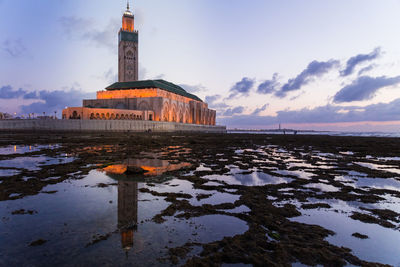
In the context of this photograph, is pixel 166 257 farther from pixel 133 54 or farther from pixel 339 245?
pixel 133 54

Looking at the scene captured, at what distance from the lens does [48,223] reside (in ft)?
14.1

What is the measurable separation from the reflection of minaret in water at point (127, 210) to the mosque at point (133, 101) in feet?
235

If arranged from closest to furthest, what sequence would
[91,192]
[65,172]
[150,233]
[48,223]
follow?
[150,233] < [48,223] < [91,192] < [65,172]

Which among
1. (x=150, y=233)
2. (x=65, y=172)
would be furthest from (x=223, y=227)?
(x=65, y=172)

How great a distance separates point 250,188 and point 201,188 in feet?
5.25

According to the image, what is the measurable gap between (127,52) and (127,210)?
12526 centimetres

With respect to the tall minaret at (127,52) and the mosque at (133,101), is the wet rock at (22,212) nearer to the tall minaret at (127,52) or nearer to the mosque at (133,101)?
the mosque at (133,101)

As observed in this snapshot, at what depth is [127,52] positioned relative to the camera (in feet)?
382

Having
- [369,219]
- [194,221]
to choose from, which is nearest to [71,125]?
[194,221]

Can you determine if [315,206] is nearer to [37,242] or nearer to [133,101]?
[37,242]

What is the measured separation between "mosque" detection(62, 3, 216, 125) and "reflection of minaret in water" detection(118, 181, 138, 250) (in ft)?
235

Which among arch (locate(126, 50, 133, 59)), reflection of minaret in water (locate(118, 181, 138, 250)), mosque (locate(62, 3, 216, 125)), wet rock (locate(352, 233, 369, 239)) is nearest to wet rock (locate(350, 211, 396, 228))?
wet rock (locate(352, 233, 369, 239))

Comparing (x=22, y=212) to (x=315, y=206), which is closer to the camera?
(x=22, y=212)

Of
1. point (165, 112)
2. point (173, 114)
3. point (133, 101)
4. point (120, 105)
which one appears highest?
point (133, 101)
